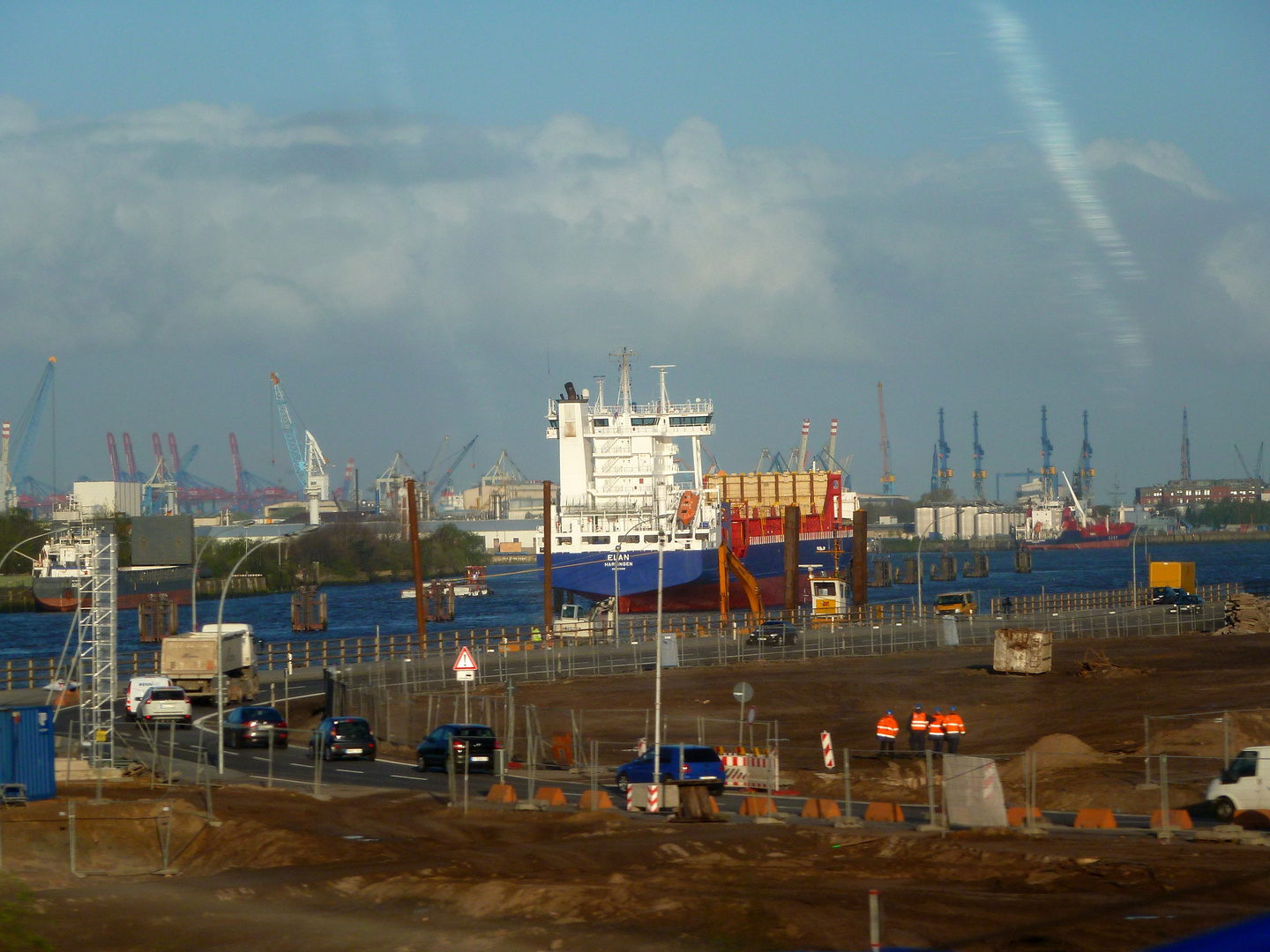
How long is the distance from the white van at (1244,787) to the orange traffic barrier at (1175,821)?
0.51 m

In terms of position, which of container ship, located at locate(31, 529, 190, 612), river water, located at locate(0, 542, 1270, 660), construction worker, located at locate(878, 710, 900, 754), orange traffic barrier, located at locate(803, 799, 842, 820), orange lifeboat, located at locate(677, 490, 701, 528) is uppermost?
orange lifeboat, located at locate(677, 490, 701, 528)

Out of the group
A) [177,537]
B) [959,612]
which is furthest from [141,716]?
[959,612]

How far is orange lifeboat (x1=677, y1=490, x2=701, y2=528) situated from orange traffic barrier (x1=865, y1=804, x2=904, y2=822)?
6292 cm

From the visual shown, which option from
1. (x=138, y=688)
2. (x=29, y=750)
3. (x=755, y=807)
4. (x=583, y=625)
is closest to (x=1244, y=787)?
(x=755, y=807)

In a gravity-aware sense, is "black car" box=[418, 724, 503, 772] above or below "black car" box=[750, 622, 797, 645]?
below

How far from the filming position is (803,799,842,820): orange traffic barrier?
21.3 meters

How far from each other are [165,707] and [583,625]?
25.3 meters

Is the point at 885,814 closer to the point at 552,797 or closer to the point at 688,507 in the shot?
the point at 552,797

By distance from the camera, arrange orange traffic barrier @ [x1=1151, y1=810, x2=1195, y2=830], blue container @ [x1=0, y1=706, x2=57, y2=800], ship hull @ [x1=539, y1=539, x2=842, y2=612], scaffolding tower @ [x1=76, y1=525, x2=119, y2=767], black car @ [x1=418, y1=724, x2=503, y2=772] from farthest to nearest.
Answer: ship hull @ [x1=539, y1=539, x2=842, y2=612]
black car @ [x1=418, y1=724, x2=503, y2=772]
scaffolding tower @ [x1=76, y1=525, x2=119, y2=767]
blue container @ [x1=0, y1=706, x2=57, y2=800]
orange traffic barrier @ [x1=1151, y1=810, x2=1195, y2=830]

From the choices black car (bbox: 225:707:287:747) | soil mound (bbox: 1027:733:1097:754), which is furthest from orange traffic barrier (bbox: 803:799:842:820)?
black car (bbox: 225:707:287:747)

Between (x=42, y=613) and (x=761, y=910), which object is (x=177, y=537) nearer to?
(x=761, y=910)

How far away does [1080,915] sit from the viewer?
13062 mm

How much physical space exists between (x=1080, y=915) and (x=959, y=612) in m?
54.3

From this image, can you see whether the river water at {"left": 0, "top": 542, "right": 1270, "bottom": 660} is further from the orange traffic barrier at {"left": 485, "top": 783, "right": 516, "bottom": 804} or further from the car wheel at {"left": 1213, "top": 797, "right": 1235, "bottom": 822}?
the car wheel at {"left": 1213, "top": 797, "right": 1235, "bottom": 822}
